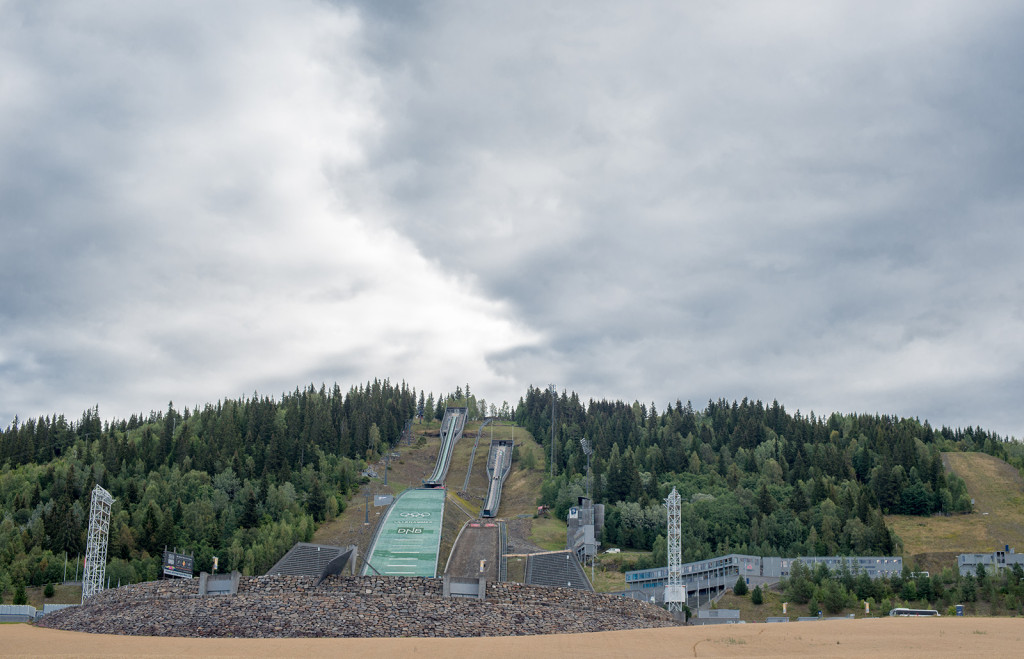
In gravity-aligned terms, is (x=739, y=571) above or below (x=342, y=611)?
below

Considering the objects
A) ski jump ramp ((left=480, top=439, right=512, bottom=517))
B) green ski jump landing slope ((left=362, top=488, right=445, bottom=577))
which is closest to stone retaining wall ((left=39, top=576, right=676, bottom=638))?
green ski jump landing slope ((left=362, top=488, right=445, bottom=577))

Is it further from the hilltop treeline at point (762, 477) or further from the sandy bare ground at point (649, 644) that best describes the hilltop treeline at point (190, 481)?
the sandy bare ground at point (649, 644)

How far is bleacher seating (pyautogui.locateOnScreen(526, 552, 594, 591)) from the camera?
53.8 metres

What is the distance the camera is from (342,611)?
1357 inches

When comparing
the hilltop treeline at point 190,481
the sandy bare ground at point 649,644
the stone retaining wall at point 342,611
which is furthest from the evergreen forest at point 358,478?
the sandy bare ground at point 649,644

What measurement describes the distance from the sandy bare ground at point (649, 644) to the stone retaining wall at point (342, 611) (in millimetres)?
2428

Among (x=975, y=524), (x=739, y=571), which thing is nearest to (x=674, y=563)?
(x=739, y=571)

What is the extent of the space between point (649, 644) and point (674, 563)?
1728 inches

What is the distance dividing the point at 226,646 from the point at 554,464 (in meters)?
101

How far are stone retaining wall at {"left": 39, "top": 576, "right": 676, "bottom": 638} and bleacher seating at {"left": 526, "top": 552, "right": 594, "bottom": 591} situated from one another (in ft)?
43.9

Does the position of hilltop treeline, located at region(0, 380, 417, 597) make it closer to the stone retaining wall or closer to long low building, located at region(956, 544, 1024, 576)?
the stone retaining wall

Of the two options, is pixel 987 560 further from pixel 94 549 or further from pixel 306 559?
pixel 94 549

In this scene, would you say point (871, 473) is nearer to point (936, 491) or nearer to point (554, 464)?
point (936, 491)

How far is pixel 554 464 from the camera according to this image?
5012 inches
